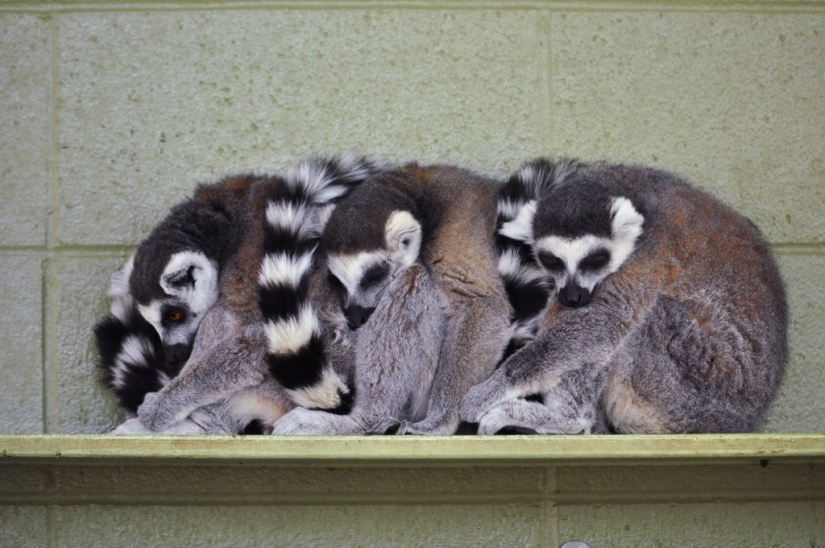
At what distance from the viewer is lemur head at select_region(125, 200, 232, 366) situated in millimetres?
2959

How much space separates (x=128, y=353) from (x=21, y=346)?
0.62 meters

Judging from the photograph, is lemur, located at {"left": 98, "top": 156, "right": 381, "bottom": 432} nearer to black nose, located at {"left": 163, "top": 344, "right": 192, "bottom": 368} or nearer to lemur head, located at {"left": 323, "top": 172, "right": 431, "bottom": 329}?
black nose, located at {"left": 163, "top": 344, "right": 192, "bottom": 368}

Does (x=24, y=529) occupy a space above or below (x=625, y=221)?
below

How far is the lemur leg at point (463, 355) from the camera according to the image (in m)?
2.73

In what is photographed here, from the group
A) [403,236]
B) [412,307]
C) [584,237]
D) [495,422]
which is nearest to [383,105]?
[403,236]

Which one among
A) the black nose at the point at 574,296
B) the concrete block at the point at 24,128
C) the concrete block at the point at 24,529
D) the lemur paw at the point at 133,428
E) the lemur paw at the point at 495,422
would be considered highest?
the concrete block at the point at 24,128

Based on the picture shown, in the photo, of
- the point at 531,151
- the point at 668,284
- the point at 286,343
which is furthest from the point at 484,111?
the point at 286,343

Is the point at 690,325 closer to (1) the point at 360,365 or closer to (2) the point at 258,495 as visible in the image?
(1) the point at 360,365

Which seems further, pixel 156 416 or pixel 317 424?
pixel 156 416

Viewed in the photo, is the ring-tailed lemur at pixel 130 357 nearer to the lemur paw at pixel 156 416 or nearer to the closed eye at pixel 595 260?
the lemur paw at pixel 156 416

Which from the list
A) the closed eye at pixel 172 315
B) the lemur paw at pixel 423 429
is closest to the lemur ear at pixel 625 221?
the lemur paw at pixel 423 429

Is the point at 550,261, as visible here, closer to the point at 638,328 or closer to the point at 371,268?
the point at 638,328

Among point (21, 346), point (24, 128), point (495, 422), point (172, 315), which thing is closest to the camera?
point (495, 422)

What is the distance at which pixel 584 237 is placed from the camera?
2.74 meters
